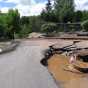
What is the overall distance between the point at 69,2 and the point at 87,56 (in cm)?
8041

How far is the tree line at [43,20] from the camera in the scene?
64.8 metres

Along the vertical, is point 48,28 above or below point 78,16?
below

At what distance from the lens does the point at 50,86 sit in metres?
11.5

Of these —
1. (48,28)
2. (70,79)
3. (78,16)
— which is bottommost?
(48,28)

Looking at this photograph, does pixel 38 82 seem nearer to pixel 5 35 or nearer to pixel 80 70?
pixel 80 70

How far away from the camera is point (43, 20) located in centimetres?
8112

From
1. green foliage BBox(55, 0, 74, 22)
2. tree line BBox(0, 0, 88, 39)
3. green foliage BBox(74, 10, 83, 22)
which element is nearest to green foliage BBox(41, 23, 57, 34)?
tree line BBox(0, 0, 88, 39)

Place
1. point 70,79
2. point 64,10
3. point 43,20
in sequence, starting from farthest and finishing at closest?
point 64,10, point 43,20, point 70,79

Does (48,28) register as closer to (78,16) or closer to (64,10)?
(64,10)

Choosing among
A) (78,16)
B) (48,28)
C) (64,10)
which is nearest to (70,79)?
(48,28)

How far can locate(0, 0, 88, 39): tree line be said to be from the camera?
64.8 m

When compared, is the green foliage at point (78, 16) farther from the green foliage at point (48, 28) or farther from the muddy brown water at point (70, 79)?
the muddy brown water at point (70, 79)

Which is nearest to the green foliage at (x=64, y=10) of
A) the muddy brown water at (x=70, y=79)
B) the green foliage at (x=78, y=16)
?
the green foliage at (x=78, y=16)

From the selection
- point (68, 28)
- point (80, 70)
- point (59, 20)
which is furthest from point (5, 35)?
point (80, 70)
